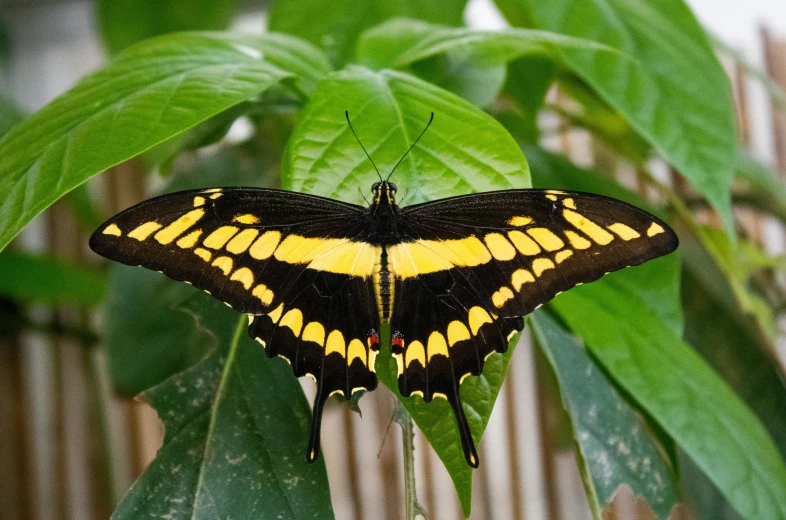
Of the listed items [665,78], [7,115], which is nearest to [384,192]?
[665,78]

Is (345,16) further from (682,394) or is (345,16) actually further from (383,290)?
(682,394)

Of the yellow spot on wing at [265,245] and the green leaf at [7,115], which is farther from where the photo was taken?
the green leaf at [7,115]

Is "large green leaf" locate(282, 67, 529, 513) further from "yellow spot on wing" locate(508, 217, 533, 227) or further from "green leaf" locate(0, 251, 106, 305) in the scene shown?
"green leaf" locate(0, 251, 106, 305)

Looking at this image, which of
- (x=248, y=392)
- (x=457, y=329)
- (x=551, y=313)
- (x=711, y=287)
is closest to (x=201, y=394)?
(x=248, y=392)

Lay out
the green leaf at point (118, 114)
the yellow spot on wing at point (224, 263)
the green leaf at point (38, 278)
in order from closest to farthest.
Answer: the green leaf at point (118, 114) < the yellow spot on wing at point (224, 263) < the green leaf at point (38, 278)

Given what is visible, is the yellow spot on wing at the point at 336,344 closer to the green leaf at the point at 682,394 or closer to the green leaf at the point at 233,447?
the green leaf at the point at 233,447

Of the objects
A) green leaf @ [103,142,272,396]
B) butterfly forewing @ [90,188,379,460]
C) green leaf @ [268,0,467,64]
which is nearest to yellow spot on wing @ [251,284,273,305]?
butterfly forewing @ [90,188,379,460]

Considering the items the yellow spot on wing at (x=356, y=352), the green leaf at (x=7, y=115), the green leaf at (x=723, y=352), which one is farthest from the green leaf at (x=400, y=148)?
the green leaf at (x=7, y=115)

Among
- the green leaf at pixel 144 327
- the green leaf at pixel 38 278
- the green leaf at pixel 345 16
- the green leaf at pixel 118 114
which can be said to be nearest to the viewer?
the green leaf at pixel 118 114
